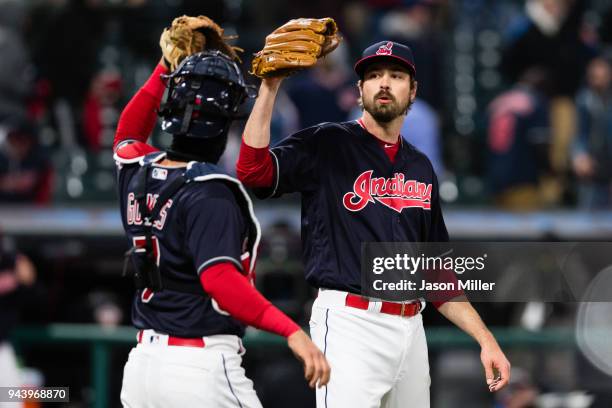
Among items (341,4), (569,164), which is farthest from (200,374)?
(341,4)

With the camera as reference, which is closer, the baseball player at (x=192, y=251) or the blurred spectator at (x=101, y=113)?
the baseball player at (x=192, y=251)

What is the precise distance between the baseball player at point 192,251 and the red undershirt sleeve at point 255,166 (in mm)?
112

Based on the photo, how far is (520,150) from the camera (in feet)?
27.0

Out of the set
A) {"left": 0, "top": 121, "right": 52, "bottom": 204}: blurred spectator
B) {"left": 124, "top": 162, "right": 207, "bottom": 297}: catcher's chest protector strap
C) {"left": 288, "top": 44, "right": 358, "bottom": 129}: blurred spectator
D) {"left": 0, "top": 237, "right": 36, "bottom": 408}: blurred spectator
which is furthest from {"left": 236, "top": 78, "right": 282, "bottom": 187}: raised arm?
{"left": 0, "top": 121, "right": 52, "bottom": 204}: blurred spectator

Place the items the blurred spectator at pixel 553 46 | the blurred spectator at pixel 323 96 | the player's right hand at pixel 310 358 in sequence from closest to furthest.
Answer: the player's right hand at pixel 310 358 → the blurred spectator at pixel 323 96 → the blurred spectator at pixel 553 46

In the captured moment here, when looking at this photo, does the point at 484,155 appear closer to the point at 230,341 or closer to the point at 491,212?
the point at 491,212

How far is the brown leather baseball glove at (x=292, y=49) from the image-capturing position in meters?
3.49

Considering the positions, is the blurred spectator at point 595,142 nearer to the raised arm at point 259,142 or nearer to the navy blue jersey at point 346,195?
the navy blue jersey at point 346,195

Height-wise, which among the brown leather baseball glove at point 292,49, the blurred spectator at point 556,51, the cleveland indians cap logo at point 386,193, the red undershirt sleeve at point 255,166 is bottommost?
the cleveland indians cap logo at point 386,193

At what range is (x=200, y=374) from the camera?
10.8ft

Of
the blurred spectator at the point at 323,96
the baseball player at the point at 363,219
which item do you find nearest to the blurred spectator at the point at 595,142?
the blurred spectator at the point at 323,96

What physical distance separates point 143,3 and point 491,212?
11.9 feet

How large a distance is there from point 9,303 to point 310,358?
11.9 feet

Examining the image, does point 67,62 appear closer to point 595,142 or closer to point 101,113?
point 101,113
